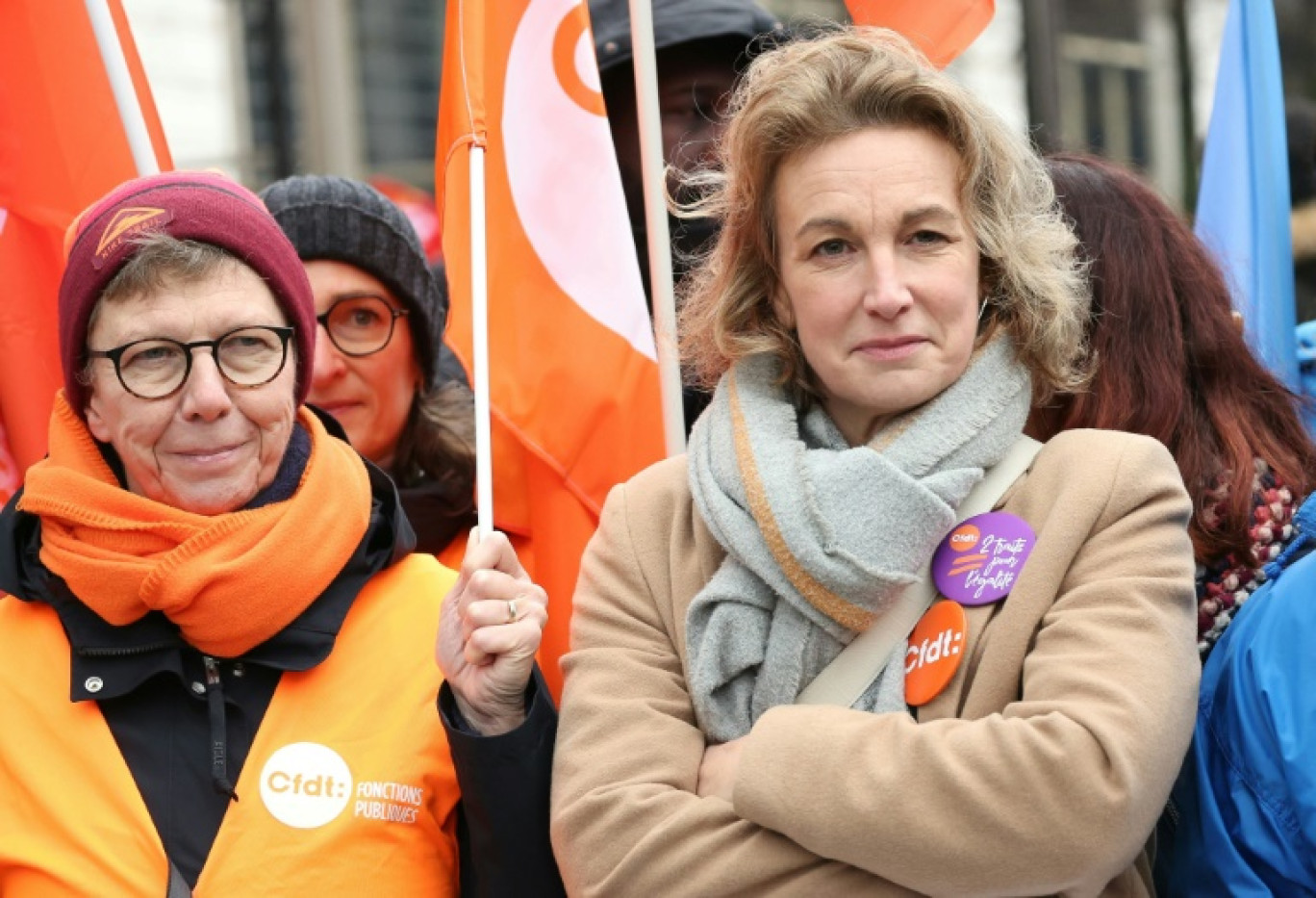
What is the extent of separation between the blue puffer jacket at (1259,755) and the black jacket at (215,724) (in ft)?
3.13

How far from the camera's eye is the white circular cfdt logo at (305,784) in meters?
2.80

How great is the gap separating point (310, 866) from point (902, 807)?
93cm

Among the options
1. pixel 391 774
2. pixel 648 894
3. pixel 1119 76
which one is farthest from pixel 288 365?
pixel 1119 76

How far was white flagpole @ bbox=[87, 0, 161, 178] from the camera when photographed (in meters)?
3.66

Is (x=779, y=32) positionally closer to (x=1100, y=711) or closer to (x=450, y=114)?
(x=450, y=114)

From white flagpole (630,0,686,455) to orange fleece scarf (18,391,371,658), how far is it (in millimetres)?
700

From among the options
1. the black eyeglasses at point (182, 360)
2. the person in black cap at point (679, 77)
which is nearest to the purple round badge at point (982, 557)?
the black eyeglasses at point (182, 360)

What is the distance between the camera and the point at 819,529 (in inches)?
103

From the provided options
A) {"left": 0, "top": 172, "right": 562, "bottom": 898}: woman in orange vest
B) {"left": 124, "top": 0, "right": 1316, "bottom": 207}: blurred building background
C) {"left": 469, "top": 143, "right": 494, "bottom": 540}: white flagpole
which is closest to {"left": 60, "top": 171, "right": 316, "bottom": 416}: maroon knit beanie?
{"left": 0, "top": 172, "right": 562, "bottom": 898}: woman in orange vest

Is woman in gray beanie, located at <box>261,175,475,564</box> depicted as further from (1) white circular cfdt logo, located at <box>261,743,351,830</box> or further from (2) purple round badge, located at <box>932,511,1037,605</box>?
(2) purple round badge, located at <box>932,511,1037,605</box>

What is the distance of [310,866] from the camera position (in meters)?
2.78

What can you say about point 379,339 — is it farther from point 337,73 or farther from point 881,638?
point 337,73

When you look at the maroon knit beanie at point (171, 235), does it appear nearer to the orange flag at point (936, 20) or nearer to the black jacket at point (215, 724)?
the black jacket at point (215, 724)

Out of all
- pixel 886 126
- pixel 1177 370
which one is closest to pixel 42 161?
pixel 886 126
